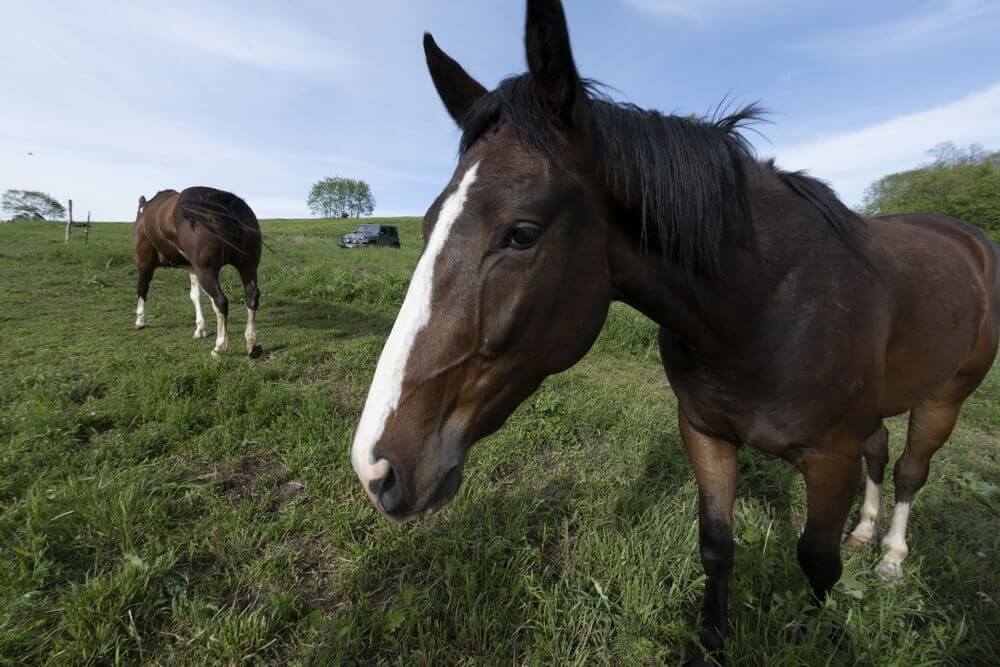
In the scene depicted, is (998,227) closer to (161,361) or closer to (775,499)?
(775,499)

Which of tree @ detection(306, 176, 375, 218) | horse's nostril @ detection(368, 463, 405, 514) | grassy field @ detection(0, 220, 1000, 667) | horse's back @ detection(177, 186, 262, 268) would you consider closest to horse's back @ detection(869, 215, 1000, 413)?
grassy field @ detection(0, 220, 1000, 667)

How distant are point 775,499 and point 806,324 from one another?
1.99 metres

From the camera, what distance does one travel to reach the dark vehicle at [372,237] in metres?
27.0

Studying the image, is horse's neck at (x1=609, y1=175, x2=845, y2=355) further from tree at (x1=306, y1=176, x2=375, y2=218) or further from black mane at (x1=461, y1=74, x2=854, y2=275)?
tree at (x1=306, y1=176, x2=375, y2=218)

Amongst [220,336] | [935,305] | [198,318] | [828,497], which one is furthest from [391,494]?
[198,318]

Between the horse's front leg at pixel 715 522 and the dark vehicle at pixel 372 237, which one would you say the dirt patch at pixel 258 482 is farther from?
the dark vehicle at pixel 372 237

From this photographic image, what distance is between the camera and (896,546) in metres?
2.49

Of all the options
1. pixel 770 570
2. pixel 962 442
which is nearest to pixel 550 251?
pixel 770 570

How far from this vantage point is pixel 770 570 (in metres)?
2.02

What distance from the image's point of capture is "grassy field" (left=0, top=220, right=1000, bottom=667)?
173cm

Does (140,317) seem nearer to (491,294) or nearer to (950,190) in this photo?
(491,294)

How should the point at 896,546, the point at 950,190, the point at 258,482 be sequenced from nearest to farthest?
1. the point at 896,546
2. the point at 258,482
3. the point at 950,190

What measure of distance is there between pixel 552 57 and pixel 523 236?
50 cm

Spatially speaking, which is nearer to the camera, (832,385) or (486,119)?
(486,119)
